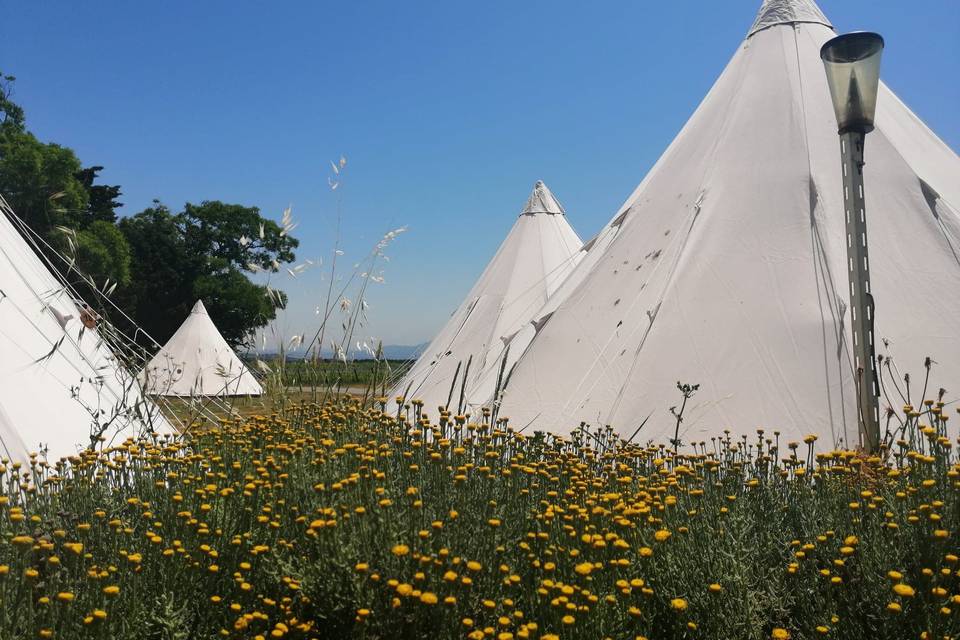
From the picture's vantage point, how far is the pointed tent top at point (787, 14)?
8039mm

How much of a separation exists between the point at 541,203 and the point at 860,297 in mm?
10604

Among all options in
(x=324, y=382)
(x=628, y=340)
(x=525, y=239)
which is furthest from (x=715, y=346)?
(x=525, y=239)

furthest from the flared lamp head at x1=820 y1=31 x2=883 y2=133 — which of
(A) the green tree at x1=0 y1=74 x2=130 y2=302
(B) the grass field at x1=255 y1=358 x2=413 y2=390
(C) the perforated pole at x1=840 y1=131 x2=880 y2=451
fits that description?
(A) the green tree at x1=0 y1=74 x2=130 y2=302

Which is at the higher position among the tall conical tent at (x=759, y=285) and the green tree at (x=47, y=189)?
the green tree at (x=47, y=189)

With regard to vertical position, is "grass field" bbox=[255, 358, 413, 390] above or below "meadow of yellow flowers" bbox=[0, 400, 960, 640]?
above

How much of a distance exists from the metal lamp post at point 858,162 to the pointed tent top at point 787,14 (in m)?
4.06

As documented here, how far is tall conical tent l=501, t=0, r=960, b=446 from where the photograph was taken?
5266mm

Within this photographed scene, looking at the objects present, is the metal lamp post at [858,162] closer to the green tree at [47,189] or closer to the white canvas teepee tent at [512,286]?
the white canvas teepee tent at [512,286]

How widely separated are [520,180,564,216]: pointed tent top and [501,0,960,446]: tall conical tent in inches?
277

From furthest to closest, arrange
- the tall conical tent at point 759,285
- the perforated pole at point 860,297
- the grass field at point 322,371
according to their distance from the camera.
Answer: the tall conical tent at point 759,285, the perforated pole at point 860,297, the grass field at point 322,371

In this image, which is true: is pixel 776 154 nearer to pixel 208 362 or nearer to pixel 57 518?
pixel 57 518

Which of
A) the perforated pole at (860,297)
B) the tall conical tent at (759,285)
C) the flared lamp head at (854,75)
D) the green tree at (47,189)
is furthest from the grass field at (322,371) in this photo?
the green tree at (47,189)

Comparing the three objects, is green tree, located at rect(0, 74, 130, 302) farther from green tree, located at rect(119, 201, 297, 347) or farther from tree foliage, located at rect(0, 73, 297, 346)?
green tree, located at rect(119, 201, 297, 347)

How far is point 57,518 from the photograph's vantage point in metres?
2.68
